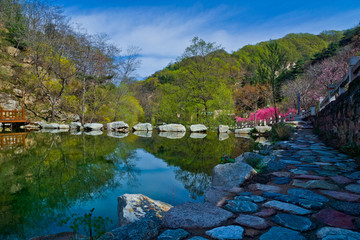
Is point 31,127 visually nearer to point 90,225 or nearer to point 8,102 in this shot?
point 8,102

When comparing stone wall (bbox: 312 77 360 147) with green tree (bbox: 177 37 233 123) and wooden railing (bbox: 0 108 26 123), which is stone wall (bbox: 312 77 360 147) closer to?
green tree (bbox: 177 37 233 123)

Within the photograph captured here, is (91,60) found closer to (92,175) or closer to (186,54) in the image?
(186,54)

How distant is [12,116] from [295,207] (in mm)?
18449

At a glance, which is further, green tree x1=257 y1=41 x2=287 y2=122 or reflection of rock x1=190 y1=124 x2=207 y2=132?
reflection of rock x1=190 y1=124 x2=207 y2=132

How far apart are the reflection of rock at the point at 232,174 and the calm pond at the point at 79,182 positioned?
2.06 feet

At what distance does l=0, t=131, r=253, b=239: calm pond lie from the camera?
8.87ft

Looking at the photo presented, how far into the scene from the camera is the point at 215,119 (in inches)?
660

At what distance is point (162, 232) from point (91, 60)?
1972cm

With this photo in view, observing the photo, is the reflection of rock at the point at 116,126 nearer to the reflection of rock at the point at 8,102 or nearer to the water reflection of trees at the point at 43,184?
the reflection of rock at the point at 8,102

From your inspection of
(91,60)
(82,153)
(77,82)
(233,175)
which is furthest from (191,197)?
(77,82)

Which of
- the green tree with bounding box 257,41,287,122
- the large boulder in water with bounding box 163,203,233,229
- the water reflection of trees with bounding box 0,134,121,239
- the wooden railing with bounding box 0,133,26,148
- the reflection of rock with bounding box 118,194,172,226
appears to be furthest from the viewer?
the green tree with bounding box 257,41,287,122

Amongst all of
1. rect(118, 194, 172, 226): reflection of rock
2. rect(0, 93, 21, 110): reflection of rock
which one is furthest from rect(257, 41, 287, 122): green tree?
rect(0, 93, 21, 110): reflection of rock

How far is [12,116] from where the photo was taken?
590 inches

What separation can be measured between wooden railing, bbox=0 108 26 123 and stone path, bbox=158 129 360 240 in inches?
694
